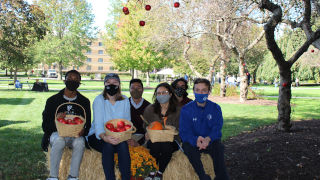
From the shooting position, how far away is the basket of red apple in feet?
14.7

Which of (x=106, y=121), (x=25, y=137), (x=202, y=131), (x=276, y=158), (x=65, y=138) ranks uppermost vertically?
(x=106, y=121)

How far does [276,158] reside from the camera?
5.66 metres

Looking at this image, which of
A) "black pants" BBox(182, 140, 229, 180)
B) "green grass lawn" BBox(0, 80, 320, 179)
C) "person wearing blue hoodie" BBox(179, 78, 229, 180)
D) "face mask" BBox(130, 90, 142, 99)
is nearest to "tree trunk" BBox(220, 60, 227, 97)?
"green grass lawn" BBox(0, 80, 320, 179)

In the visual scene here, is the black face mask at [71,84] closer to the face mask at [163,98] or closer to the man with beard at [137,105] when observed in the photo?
the man with beard at [137,105]

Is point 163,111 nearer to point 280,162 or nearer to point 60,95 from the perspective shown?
point 60,95

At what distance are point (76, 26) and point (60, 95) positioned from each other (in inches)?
2014

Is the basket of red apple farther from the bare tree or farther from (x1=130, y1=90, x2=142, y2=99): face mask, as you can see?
the bare tree

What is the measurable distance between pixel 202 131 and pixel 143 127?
1170mm

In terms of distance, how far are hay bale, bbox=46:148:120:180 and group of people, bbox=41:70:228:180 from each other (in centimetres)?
15

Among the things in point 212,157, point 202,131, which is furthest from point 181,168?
point 202,131

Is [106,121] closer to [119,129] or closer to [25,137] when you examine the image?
[119,129]

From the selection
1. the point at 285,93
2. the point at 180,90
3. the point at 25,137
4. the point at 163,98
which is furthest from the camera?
the point at 25,137

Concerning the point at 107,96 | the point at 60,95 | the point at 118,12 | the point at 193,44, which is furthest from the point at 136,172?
the point at 118,12

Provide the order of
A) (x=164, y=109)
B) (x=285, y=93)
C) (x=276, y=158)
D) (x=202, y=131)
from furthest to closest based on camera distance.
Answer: (x=285, y=93) < (x=276, y=158) < (x=164, y=109) < (x=202, y=131)
